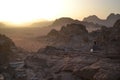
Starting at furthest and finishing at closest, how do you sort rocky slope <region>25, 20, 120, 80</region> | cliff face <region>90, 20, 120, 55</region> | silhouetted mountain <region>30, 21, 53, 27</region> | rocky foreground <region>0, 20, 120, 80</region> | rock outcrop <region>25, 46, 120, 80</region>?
1. silhouetted mountain <region>30, 21, 53, 27</region>
2. cliff face <region>90, 20, 120, 55</region>
3. rocky slope <region>25, 20, 120, 80</region>
4. rocky foreground <region>0, 20, 120, 80</region>
5. rock outcrop <region>25, 46, 120, 80</region>

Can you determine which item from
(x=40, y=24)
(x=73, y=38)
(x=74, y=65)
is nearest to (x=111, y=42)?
(x=74, y=65)

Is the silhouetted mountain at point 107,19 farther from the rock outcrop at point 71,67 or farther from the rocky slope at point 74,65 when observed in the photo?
the rock outcrop at point 71,67

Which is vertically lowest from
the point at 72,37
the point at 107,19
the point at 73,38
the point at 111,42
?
the point at 111,42

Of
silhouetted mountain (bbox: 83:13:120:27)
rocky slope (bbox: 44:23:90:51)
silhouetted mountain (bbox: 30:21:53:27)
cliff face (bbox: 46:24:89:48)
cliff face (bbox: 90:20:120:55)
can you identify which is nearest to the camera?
cliff face (bbox: 90:20:120:55)

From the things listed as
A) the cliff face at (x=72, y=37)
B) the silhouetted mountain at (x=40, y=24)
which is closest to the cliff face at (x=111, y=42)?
the cliff face at (x=72, y=37)

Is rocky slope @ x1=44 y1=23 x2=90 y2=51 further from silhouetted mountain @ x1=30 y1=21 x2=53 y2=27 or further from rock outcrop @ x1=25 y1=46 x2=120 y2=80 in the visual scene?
silhouetted mountain @ x1=30 y1=21 x2=53 y2=27

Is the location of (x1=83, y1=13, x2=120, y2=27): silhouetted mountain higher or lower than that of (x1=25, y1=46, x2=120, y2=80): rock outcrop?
higher

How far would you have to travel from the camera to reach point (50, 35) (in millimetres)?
65375

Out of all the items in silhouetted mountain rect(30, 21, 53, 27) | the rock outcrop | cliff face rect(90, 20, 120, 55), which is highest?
silhouetted mountain rect(30, 21, 53, 27)

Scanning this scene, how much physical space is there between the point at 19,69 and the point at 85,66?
23.0 feet

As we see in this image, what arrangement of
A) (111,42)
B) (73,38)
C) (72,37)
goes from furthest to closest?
(72,37) < (73,38) < (111,42)

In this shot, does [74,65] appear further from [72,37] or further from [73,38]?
[72,37]

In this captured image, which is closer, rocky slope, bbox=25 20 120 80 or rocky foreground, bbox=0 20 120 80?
rocky foreground, bbox=0 20 120 80

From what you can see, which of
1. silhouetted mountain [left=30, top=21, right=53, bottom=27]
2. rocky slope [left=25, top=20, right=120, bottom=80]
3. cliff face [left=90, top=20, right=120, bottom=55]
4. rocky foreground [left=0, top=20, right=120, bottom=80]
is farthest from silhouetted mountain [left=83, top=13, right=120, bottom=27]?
rocky slope [left=25, top=20, right=120, bottom=80]
